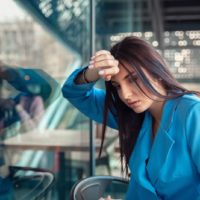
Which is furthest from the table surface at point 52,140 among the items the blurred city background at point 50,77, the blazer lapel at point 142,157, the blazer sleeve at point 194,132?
the blazer sleeve at point 194,132

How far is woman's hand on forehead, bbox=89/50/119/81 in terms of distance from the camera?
3.73 ft

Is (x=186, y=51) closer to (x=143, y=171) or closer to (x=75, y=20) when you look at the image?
(x=75, y=20)

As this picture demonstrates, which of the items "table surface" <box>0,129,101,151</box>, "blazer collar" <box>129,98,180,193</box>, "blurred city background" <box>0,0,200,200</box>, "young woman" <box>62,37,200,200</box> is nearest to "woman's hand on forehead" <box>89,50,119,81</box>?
"young woman" <box>62,37,200,200</box>

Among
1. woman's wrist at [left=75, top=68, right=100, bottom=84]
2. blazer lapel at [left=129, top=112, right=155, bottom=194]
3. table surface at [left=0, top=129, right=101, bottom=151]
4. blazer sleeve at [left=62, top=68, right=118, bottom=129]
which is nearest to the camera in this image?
blazer lapel at [left=129, top=112, right=155, bottom=194]

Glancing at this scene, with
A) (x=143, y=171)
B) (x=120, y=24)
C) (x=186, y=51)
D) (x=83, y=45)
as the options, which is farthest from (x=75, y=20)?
(x=186, y=51)

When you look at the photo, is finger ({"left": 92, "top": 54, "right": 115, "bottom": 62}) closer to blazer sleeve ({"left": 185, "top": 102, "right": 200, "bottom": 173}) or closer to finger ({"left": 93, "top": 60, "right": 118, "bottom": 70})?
finger ({"left": 93, "top": 60, "right": 118, "bottom": 70})

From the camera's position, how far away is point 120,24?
5242mm

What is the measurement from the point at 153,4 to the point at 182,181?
18.6ft

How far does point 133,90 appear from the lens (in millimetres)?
1210

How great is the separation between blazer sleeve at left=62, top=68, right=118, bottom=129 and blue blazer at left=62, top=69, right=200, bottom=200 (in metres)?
0.28

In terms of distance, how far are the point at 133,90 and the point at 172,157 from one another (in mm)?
220

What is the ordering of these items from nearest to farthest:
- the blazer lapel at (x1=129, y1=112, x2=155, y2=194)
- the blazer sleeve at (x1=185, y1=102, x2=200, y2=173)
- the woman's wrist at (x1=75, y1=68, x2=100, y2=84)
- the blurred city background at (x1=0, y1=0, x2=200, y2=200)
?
the blazer sleeve at (x1=185, y1=102, x2=200, y2=173) < the blazer lapel at (x1=129, y1=112, x2=155, y2=194) < the woman's wrist at (x1=75, y1=68, x2=100, y2=84) < the blurred city background at (x1=0, y1=0, x2=200, y2=200)

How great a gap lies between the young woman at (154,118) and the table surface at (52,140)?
80 centimetres

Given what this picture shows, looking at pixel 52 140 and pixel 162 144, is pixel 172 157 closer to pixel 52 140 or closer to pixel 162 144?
pixel 162 144
